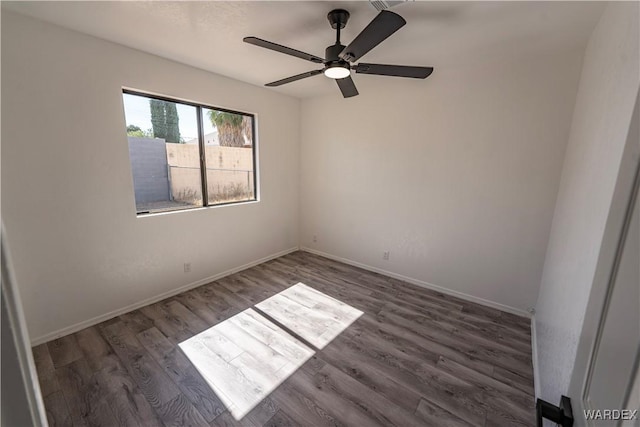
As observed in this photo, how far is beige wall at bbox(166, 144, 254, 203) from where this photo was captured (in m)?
2.93

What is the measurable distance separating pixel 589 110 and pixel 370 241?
245 centimetres

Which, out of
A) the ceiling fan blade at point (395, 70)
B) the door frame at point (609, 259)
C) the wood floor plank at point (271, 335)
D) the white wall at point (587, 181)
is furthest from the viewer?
the wood floor plank at point (271, 335)

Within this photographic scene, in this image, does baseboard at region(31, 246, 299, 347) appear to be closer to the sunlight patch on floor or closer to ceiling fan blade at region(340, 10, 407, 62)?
the sunlight patch on floor

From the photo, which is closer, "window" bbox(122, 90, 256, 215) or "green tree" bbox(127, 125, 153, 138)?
"green tree" bbox(127, 125, 153, 138)

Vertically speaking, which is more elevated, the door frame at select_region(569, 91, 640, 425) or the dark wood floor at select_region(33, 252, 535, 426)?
the door frame at select_region(569, 91, 640, 425)

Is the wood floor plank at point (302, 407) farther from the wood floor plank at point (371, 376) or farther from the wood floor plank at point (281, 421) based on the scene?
the wood floor plank at point (371, 376)

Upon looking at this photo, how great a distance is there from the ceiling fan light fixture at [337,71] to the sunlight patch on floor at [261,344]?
7.15 ft

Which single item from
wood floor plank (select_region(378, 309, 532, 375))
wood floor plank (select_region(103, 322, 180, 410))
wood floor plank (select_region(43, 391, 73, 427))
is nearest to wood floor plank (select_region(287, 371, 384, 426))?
wood floor plank (select_region(103, 322, 180, 410))

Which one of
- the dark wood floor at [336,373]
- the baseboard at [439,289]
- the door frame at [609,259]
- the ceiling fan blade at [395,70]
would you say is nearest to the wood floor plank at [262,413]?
the dark wood floor at [336,373]

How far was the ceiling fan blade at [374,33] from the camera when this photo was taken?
54.8 inches

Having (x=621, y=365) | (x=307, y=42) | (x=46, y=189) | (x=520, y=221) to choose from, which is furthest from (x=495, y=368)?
(x=46, y=189)

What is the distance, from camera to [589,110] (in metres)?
1.70

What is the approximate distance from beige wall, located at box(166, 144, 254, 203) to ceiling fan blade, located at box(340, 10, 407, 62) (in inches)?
82.7

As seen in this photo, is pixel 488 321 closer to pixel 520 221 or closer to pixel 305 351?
pixel 520 221
